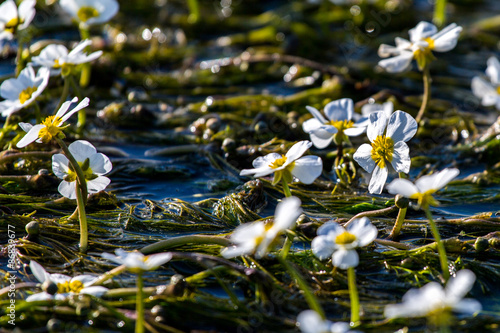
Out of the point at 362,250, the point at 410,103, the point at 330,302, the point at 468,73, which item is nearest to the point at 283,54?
the point at 410,103

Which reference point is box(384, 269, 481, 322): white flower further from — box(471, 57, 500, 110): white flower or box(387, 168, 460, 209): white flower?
box(471, 57, 500, 110): white flower

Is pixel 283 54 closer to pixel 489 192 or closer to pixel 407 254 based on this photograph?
pixel 489 192

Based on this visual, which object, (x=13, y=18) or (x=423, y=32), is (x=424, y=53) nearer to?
(x=423, y=32)

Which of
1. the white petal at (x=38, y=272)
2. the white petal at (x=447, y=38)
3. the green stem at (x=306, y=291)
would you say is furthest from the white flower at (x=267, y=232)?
the white petal at (x=447, y=38)

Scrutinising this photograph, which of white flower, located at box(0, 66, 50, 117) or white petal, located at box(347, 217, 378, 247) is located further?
white flower, located at box(0, 66, 50, 117)

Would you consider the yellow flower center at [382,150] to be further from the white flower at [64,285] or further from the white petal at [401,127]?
the white flower at [64,285]

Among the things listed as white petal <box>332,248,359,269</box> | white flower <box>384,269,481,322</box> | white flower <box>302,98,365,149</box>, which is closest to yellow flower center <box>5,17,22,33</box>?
white flower <box>302,98,365,149</box>

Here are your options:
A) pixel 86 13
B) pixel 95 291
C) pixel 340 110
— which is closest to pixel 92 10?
pixel 86 13

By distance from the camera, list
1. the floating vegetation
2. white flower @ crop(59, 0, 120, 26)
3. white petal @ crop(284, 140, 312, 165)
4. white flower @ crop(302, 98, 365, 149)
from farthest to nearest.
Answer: white flower @ crop(59, 0, 120, 26), white flower @ crop(302, 98, 365, 149), white petal @ crop(284, 140, 312, 165), the floating vegetation
